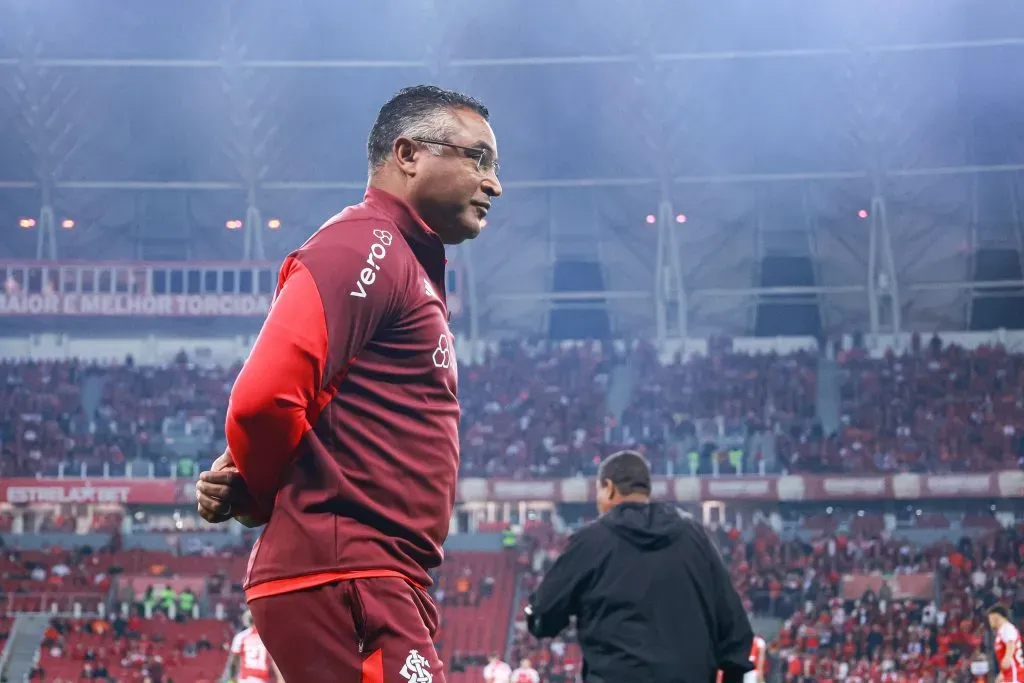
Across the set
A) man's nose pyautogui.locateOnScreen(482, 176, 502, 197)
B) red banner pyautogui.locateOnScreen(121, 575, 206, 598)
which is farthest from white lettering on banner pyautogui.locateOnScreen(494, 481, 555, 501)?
man's nose pyautogui.locateOnScreen(482, 176, 502, 197)

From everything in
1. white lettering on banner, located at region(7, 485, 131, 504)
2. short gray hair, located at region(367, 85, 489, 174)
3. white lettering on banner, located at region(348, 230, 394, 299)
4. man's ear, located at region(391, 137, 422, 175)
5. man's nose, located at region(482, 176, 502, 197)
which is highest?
short gray hair, located at region(367, 85, 489, 174)

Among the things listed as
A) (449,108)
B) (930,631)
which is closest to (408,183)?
(449,108)

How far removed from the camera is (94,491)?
102 ft

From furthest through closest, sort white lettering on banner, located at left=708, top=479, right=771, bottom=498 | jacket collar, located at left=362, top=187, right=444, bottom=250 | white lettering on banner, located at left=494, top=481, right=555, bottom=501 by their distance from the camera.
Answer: white lettering on banner, located at left=494, top=481, right=555, bottom=501 < white lettering on banner, located at left=708, top=479, right=771, bottom=498 < jacket collar, located at left=362, top=187, right=444, bottom=250

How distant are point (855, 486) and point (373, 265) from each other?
28788 mm

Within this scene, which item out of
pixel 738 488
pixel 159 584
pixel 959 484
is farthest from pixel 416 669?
pixel 959 484

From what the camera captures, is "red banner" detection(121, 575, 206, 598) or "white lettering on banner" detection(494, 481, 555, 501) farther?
"white lettering on banner" detection(494, 481, 555, 501)

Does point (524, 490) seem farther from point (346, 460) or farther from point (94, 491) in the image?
point (346, 460)

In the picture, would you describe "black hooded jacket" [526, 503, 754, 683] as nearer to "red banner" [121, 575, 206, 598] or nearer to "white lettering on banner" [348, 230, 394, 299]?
"white lettering on banner" [348, 230, 394, 299]

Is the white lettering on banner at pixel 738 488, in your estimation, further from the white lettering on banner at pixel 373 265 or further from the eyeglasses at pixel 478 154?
the white lettering on banner at pixel 373 265

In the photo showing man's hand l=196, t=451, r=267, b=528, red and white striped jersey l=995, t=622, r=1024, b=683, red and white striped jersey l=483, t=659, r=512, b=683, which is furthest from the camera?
red and white striped jersey l=483, t=659, r=512, b=683

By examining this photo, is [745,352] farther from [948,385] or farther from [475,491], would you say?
[475,491]

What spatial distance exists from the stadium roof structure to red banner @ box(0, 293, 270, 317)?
4.27 ft

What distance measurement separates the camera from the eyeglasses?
261cm
